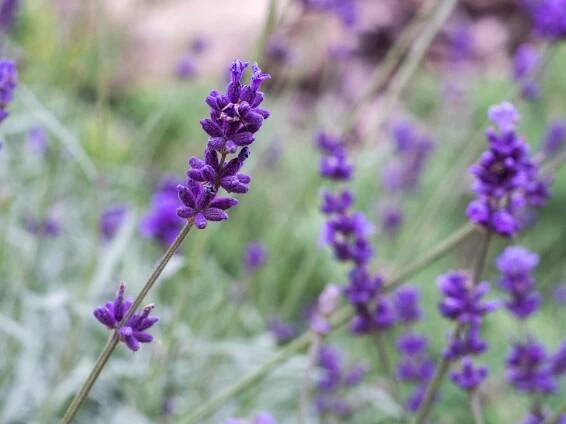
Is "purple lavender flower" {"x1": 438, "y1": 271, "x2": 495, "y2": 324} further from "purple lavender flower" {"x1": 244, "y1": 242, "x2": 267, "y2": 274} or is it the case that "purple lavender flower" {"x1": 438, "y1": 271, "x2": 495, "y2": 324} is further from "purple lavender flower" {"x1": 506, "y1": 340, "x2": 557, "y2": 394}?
"purple lavender flower" {"x1": 244, "y1": 242, "x2": 267, "y2": 274}

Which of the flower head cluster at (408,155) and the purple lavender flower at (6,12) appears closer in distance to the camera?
the purple lavender flower at (6,12)

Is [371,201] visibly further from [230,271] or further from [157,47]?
[157,47]

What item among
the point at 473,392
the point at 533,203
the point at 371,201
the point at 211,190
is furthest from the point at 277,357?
the point at 371,201

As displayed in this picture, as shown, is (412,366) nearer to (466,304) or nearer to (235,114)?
(466,304)

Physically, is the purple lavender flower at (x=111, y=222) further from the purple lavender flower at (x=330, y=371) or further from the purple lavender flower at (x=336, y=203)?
the purple lavender flower at (x=336, y=203)

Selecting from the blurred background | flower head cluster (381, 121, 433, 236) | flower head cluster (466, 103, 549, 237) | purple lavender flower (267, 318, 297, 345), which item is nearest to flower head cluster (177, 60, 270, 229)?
the blurred background

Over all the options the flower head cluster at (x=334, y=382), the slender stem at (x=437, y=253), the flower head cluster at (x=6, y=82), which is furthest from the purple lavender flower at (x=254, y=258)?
the flower head cluster at (x=6, y=82)

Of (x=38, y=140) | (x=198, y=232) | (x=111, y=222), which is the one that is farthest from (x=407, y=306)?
(x=38, y=140)
